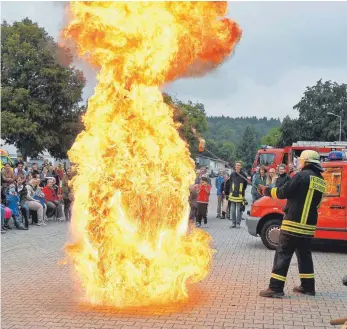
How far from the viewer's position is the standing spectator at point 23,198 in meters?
15.7

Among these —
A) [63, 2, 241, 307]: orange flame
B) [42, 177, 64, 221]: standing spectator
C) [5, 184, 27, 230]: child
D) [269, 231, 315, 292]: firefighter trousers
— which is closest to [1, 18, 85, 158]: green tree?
[42, 177, 64, 221]: standing spectator

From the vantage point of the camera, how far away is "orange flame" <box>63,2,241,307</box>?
678 centimetres

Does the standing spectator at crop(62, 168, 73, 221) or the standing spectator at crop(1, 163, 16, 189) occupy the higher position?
the standing spectator at crop(1, 163, 16, 189)

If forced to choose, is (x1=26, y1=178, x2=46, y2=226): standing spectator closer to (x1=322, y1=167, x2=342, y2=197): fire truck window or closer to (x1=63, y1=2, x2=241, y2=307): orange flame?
(x1=322, y1=167, x2=342, y2=197): fire truck window

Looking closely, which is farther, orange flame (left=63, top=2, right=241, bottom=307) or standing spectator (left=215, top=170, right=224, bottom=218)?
standing spectator (left=215, top=170, right=224, bottom=218)

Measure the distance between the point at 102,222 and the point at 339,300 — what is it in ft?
11.0

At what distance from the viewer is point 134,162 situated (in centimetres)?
689

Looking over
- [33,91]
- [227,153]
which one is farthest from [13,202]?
[227,153]

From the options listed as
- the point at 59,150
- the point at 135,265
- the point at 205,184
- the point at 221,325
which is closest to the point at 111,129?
the point at 135,265

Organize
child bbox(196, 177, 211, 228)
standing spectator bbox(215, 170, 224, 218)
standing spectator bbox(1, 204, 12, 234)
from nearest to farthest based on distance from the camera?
standing spectator bbox(1, 204, 12, 234)
child bbox(196, 177, 211, 228)
standing spectator bbox(215, 170, 224, 218)

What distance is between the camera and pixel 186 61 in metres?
7.61

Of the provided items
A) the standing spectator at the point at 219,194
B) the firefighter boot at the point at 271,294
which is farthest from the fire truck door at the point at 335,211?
the standing spectator at the point at 219,194

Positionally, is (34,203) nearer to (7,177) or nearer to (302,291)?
(7,177)

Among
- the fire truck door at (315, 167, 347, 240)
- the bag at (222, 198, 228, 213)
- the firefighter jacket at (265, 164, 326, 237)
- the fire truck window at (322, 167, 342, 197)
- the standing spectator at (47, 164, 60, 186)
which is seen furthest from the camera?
the standing spectator at (47, 164, 60, 186)
